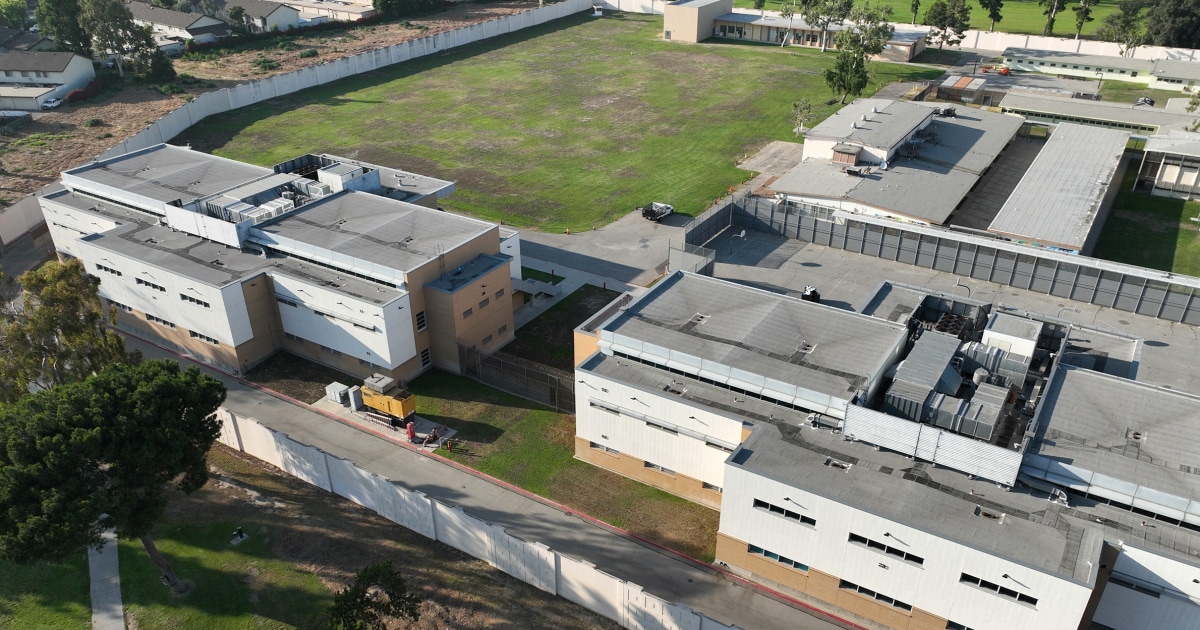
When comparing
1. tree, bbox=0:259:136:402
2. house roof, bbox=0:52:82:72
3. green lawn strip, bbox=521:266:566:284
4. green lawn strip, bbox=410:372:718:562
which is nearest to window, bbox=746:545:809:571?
green lawn strip, bbox=410:372:718:562

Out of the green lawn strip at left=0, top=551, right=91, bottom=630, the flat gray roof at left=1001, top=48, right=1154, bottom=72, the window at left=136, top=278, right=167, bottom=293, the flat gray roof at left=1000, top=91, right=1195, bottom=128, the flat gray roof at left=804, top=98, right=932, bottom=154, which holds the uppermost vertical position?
the flat gray roof at left=804, top=98, right=932, bottom=154

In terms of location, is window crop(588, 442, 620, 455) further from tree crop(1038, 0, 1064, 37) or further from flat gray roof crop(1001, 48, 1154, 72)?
tree crop(1038, 0, 1064, 37)

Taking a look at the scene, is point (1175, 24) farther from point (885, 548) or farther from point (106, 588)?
point (106, 588)

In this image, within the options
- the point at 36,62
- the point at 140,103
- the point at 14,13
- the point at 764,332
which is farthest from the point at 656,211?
the point at 14,13

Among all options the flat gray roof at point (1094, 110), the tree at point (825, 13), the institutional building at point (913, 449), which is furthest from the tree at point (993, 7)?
the institutional building at point (913, 449)

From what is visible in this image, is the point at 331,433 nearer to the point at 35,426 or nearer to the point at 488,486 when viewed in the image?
the point at 488,486

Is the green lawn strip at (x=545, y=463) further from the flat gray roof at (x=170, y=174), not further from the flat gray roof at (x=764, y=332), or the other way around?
the flat gray roof at (x=170, y=174)
